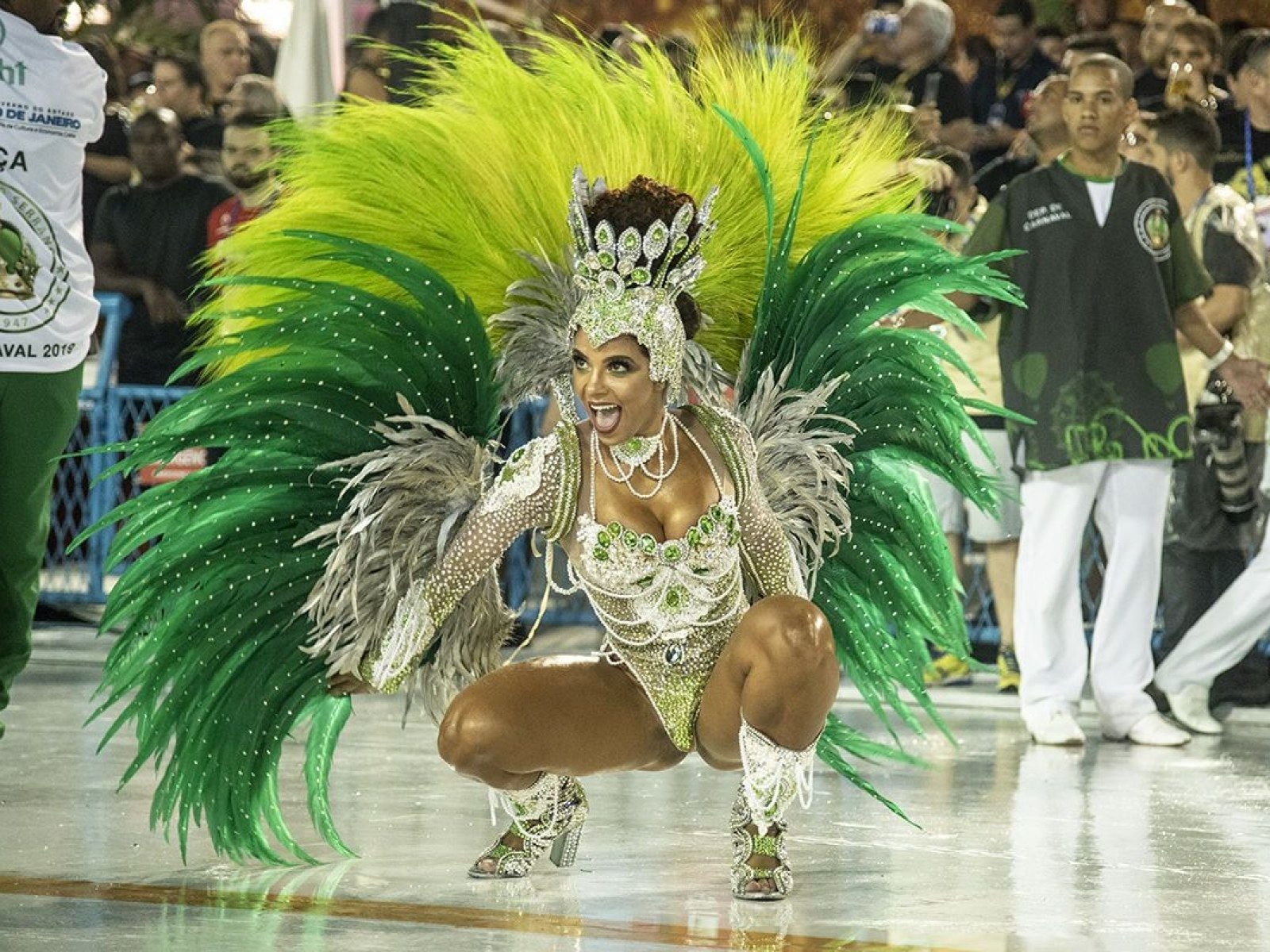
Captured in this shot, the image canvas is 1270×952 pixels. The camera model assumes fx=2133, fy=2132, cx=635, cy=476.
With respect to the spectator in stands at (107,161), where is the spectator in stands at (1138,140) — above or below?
above

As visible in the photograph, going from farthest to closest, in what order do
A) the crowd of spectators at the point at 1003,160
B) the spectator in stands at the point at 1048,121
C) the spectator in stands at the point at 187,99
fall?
the spectator in stands at the point at 187,99 < the spectator in stands at the point at 1048,121 < the crowd of spectators at the point at 1003,160

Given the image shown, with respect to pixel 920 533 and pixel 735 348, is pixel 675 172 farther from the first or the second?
pixel 920 533

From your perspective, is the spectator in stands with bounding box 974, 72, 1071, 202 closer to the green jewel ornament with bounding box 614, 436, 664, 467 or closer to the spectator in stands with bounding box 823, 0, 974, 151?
the spectator in stands with bounding box 823, 0, 974, 151

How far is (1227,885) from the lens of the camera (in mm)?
4277

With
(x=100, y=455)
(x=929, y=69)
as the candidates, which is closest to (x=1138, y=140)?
(x=929, y=69)

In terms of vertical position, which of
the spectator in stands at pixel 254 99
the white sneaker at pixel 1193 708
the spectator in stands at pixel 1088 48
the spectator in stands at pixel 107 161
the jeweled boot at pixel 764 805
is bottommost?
the white sneaker at pixel 1193 708

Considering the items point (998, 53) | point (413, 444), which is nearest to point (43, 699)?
point (413, 444)

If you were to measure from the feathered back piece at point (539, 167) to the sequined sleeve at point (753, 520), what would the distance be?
1.14 ft

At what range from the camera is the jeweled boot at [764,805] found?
401 centimetres

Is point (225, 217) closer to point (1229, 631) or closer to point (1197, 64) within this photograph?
point (1197, 64)

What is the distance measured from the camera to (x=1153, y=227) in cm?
648

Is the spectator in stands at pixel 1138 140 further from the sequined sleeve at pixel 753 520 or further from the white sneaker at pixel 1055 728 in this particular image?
the sequined sleeve at pixel 753 520

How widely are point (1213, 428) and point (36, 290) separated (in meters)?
3.80

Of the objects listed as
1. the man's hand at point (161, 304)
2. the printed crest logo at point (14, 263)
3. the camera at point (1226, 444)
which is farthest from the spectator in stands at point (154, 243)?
the camera at point (1226, 444)
